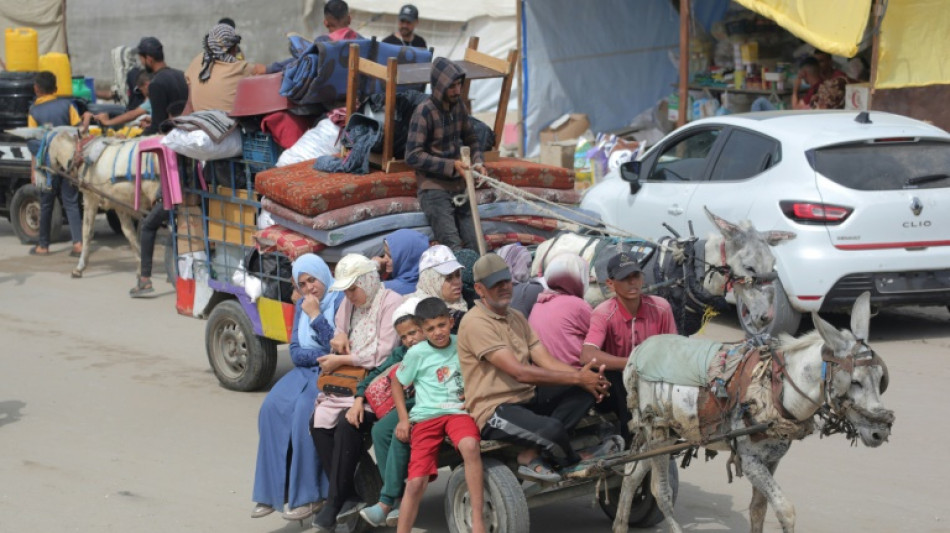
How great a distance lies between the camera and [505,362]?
5.62 m

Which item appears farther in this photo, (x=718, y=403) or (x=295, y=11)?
(x=295, y=11)

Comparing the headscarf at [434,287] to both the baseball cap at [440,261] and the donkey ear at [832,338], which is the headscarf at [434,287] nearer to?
the baseball cap at [440,261]

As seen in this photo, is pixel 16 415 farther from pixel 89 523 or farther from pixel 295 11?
pixel 295 11

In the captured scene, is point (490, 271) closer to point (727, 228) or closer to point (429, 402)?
point (429, 402)

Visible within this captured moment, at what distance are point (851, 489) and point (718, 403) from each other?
1.78 meters

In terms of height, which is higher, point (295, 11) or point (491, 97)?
point (295, 11)

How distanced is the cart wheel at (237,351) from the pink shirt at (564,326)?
131 inches

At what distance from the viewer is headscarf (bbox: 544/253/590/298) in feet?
20.6

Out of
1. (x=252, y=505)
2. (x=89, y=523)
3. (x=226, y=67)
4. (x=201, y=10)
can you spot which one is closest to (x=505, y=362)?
(x=252, y=505)

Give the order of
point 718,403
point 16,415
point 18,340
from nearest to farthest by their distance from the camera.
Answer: point 718,403
point 16,415
point 18,340

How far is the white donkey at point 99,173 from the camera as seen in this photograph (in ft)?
44.4

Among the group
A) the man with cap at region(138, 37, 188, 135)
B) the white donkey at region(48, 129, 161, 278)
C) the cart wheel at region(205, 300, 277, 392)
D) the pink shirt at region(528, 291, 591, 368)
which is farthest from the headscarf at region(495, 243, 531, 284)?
the white donkey at region(48, 129, 161, 278)

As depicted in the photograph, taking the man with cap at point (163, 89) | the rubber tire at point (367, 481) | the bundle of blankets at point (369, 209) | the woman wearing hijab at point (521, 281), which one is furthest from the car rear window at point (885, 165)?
the man with cap at point (163, 89)

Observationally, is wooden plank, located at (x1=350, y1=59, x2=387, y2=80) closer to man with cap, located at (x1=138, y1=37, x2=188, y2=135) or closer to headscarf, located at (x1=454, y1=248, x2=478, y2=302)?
headscarf, located at (x1=454, y1=248, x2=478, y2=302)
